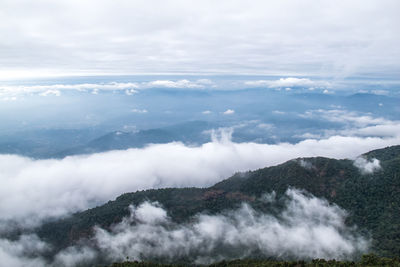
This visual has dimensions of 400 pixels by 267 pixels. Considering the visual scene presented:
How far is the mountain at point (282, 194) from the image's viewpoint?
13062cm

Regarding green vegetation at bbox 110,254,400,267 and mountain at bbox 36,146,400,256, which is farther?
mountain at bbox 36,146,400,256

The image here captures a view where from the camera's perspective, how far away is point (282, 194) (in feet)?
487

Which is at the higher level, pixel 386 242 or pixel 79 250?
pixel 386 242

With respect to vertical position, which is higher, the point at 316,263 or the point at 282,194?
the point at 282,194

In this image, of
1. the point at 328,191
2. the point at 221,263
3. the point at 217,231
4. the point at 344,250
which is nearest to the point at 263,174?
the point at 328,191

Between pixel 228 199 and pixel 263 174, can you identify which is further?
pixel 263 174

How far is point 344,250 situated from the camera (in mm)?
114188

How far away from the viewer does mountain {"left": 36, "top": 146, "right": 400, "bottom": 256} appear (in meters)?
131

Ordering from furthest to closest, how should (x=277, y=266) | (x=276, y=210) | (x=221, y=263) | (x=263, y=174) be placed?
(x=263, y=174)
(x=276, y=210)
(x=221, y=263)
(x=277, y=266)

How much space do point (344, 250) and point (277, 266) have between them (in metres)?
42.5

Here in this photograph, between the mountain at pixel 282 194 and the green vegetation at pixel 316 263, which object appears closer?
the green vegetation at pixel 316 263

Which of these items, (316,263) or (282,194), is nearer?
(316,263)

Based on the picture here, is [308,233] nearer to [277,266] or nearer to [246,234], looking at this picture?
[246,234]

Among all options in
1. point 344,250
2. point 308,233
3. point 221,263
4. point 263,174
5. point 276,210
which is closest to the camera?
point 221,263
